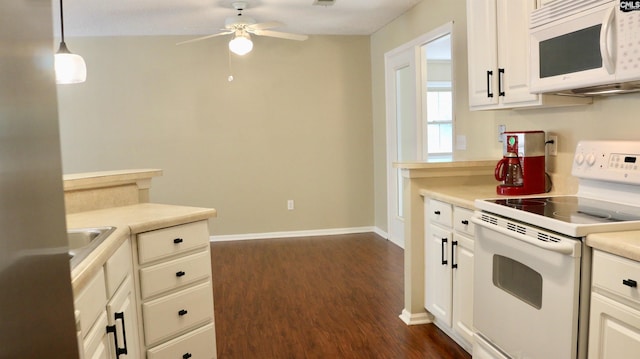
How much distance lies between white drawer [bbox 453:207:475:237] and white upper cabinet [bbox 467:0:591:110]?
630 mm

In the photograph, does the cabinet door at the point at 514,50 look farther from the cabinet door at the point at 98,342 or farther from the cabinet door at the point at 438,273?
the cabinet door at the point at 98,342

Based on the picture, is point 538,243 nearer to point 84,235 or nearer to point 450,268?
point 450,268

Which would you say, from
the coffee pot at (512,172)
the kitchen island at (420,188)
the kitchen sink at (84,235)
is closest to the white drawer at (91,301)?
the kitchen sink at (84,235)

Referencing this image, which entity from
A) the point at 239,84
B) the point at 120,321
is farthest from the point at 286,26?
the point at 120,321

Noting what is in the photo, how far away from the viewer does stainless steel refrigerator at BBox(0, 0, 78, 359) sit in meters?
0.49

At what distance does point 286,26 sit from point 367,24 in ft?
2.92

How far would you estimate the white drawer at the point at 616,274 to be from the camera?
1.35 meters

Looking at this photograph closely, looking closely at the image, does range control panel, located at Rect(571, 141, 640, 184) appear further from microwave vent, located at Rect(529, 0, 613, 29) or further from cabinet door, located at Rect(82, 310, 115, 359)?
cabinet door, located at Rect(82, 310, 115, 359)

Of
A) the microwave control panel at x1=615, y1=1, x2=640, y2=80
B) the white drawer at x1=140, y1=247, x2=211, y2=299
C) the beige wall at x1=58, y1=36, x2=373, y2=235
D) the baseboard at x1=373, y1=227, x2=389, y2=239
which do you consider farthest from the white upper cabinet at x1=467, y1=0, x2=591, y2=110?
the beige wall at x1=58, y1=36, x2=373, y2=235

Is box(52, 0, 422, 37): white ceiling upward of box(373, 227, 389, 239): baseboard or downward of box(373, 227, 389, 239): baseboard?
upward

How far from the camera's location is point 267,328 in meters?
3.00

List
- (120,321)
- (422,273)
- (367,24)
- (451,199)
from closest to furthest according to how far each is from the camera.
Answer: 1. (120,321)
2. (451,199)
3. (422,273)
4. (367,24)

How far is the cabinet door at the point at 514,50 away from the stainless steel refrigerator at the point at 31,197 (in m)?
2.25

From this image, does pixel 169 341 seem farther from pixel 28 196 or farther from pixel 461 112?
pixel 461 112
